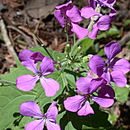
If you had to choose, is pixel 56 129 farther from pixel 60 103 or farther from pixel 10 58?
pixel 10 58

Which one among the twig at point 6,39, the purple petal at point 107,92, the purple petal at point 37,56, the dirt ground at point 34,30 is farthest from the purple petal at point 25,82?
the dirt ground at point 34,30

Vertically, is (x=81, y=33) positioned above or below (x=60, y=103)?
above

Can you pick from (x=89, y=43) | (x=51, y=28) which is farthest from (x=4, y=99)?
(x=51, y=28)

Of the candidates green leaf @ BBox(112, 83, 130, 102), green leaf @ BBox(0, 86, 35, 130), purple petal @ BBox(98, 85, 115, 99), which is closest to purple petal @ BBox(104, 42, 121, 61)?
purple petal @ BBox(98, 85, 115, 99)

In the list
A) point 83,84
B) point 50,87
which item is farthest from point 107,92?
point 50,87

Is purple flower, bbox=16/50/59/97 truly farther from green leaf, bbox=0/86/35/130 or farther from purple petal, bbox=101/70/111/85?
green leaf, bbox=0/86/35/130

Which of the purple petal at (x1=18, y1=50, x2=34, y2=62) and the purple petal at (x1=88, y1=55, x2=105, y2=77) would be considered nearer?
the purple petal at (x1=88, y1=55, x2=105, y2=77)

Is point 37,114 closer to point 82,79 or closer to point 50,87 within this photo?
point 50,87
